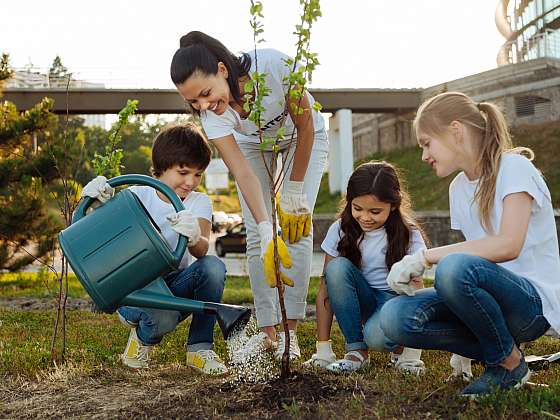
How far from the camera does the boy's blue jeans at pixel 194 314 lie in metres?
2.66

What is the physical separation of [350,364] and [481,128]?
990mm

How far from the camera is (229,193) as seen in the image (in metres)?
43.2

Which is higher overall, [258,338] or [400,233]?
[400,233]

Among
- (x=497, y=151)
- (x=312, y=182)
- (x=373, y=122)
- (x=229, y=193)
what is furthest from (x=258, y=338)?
(x=229, y=193)

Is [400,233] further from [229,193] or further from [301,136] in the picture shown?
[229,193]

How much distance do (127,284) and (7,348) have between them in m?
1.44

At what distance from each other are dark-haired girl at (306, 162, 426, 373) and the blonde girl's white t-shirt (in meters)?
0.42

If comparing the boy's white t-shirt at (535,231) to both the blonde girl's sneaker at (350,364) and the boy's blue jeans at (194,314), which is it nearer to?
the blonde girl's sneaker at (350,364)

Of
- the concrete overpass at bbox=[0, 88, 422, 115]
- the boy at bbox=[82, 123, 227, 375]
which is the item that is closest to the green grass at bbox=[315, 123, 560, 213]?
the concrete overpass at bbox=[0, 88, 422, 115]

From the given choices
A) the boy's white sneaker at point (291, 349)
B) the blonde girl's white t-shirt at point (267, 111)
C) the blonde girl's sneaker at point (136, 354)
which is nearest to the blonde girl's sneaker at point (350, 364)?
the boy's white sneaker at point (291, 349)

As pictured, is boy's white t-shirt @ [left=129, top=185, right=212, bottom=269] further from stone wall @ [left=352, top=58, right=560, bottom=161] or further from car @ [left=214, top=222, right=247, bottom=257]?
stone wall @ [left=352, top=58, right=560, bottom=161]

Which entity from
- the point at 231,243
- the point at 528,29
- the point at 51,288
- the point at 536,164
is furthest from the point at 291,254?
the point at 528,29

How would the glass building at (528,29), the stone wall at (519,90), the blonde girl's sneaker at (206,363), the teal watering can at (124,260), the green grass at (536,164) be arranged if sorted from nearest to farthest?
the teal watering can at (124,260)
the blonde girl's sneaker at (206,363)
the green grass at (536,164)
the stone wall at (519,90)
the glass building at (528,29)

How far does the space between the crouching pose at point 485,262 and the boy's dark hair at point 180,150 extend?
990 mm
